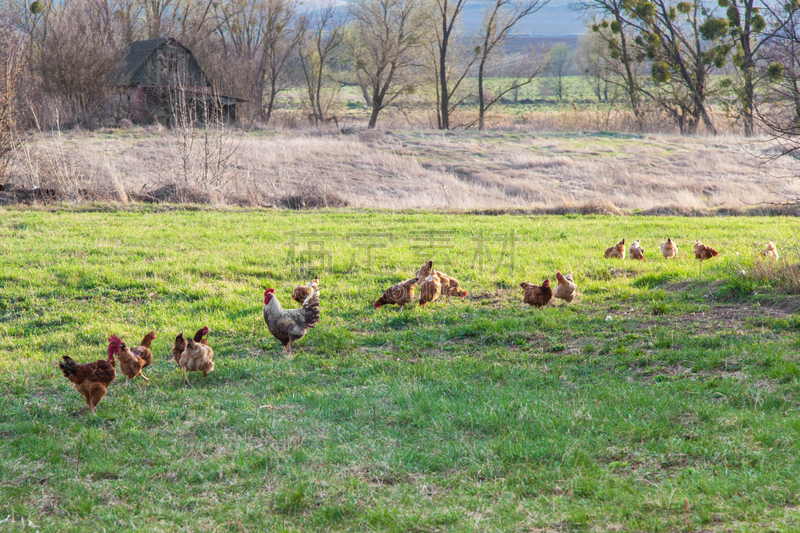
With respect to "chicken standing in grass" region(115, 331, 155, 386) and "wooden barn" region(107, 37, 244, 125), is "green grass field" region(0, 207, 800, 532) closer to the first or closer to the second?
"chicken standing in grass" region(115, 331, 155, 386)

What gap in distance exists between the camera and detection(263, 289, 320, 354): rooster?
639cm

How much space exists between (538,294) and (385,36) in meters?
39.5

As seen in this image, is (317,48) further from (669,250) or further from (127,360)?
(127,360)

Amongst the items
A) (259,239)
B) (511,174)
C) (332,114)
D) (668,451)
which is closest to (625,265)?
(668,451)

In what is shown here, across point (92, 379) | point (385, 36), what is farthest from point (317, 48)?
point (92, 379)

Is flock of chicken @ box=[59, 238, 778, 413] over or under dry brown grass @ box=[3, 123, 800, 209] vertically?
under

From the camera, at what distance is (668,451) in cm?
414

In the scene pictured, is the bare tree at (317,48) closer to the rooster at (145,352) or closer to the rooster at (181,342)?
the rooster at (181,342)

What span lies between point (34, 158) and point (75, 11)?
23710 mm

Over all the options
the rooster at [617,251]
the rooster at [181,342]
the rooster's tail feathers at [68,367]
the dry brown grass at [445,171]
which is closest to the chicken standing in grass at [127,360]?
the rooster at [181,342]

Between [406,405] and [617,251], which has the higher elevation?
[617,251]

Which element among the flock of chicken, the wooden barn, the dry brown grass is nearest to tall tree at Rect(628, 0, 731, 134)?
the dry brown grass

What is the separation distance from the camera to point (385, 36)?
1690 inches

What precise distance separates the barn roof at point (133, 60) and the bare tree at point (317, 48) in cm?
1248
